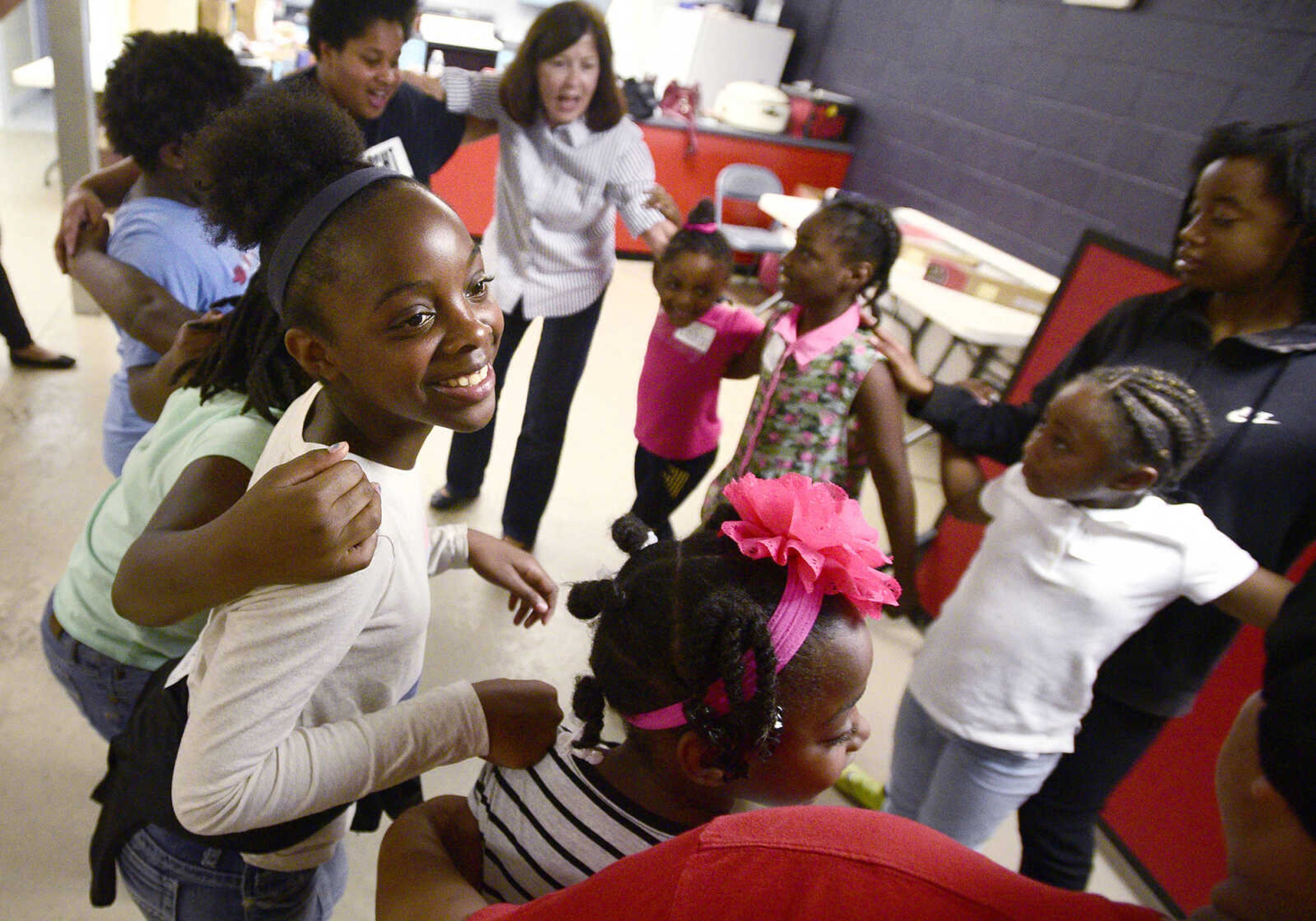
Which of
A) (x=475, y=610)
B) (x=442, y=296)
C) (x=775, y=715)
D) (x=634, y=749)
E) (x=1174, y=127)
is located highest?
(x=1174, y=127)

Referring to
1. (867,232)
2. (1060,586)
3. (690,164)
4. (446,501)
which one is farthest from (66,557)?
(690,164)

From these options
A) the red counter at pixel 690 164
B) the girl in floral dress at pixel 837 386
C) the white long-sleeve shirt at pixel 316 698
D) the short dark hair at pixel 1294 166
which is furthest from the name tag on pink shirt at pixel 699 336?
the red counter at pixel 690 164

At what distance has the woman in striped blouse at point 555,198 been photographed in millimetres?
2117

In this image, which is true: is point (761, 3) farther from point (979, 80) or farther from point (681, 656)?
point (681, 656)

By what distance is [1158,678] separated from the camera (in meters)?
1.36

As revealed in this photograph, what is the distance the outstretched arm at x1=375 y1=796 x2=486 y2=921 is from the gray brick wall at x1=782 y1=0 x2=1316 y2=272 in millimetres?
3725

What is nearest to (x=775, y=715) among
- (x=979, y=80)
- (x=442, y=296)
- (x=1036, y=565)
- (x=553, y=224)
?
(x=442, y=296)

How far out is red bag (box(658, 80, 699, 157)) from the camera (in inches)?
214

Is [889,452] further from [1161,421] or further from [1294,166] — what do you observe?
[1294,166]

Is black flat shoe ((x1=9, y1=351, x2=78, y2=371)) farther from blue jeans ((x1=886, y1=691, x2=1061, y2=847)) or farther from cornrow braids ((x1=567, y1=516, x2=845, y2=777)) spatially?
blue jeans ((x1=886, y1=691, x2=1061, y2=847))

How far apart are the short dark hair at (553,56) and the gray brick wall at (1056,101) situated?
8.64ft

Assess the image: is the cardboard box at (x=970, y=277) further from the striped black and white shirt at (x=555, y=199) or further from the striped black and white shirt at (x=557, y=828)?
the striped black and white shirt at (x=557, y=828)

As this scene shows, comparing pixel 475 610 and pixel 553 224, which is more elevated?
pixel 553 224

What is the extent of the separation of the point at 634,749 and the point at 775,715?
Answer: 0.53 ft
